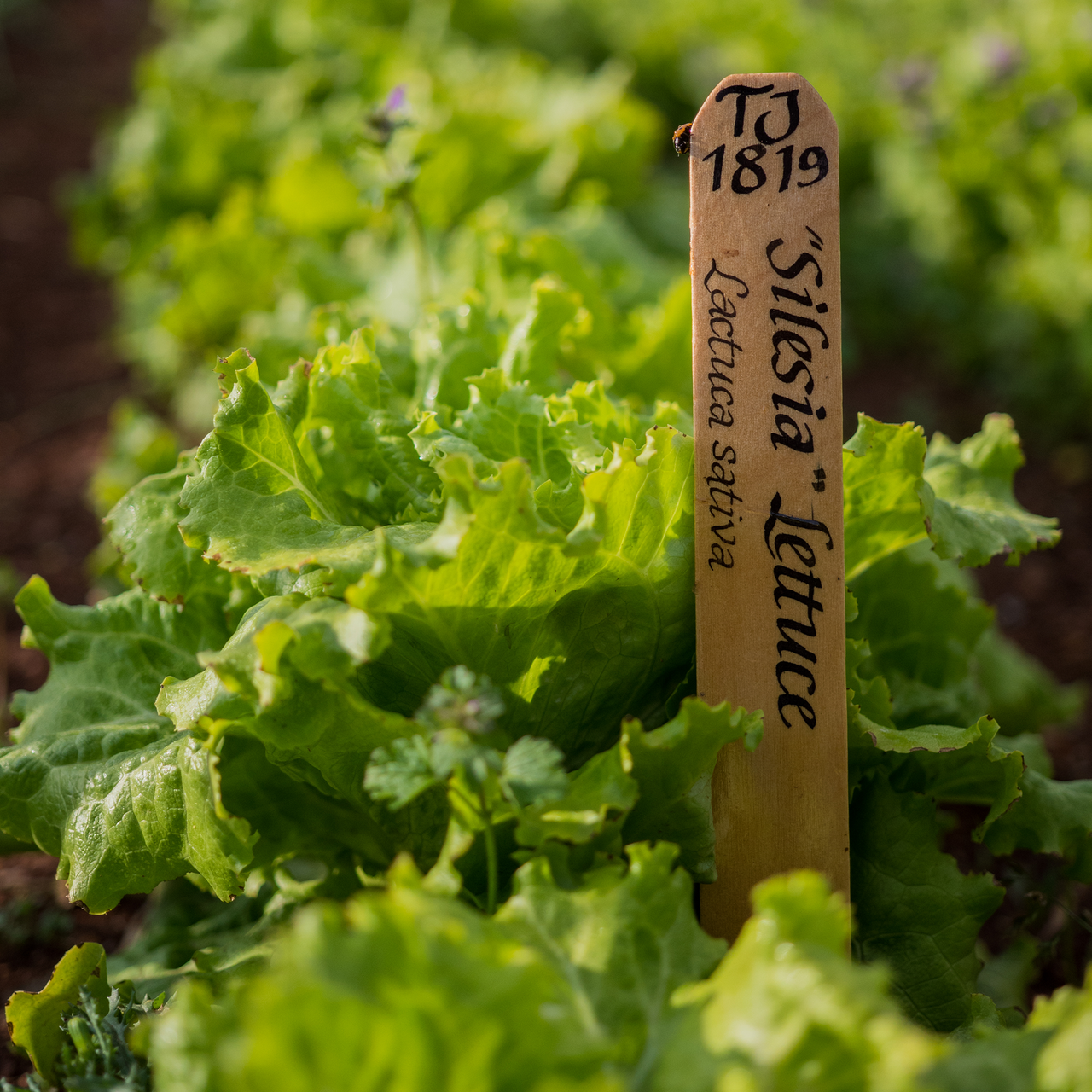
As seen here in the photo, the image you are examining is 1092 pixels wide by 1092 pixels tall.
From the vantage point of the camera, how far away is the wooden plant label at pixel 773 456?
1.62 metres

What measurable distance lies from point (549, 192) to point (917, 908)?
3.08 m

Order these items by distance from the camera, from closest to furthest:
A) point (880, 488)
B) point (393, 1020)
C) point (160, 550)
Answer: point (393, 1020) < point (880, 488) < point (160, 550)

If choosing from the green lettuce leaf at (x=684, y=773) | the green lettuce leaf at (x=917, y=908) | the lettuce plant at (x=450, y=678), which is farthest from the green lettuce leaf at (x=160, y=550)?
the green lettuce leaf at (x=917, y=908)

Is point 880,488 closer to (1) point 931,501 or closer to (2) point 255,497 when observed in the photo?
(1) point 931,501

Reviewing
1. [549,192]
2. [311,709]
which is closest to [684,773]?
[311,709]

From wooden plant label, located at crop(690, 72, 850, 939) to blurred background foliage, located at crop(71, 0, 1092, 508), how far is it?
586 mm

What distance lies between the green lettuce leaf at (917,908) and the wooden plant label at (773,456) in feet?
0.42

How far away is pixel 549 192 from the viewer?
415 cm

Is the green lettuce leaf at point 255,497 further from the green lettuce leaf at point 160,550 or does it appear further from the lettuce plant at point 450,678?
the green lettuce leaf at point 160,550

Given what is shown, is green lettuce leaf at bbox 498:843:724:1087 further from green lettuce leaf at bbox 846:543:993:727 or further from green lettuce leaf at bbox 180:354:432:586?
green lettuce leaf at bbox 846:543:993:727

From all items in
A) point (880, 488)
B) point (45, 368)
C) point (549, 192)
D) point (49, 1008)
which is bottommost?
point (49, 1008)

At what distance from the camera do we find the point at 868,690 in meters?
1.82

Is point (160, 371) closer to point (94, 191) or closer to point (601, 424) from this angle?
point (94, 191)

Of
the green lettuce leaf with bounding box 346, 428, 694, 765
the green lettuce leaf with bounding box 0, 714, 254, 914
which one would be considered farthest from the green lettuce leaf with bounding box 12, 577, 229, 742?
the green lettuce leaf with bounding box 346, 428, 694, 765
